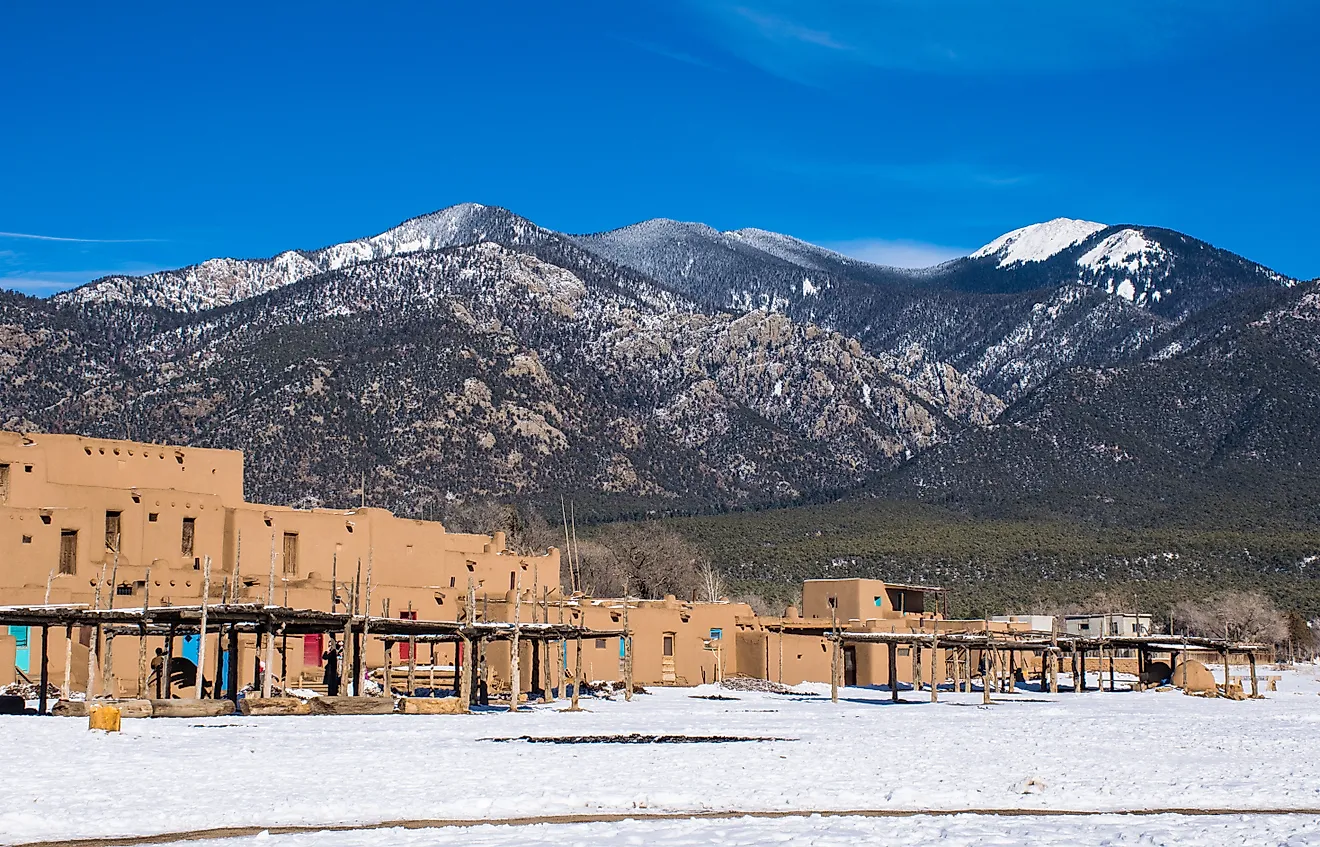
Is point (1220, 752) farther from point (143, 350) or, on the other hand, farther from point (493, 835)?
point (143, 350)

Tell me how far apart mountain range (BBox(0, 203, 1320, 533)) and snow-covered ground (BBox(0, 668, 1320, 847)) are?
3116 inches

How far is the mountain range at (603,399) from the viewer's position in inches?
4695

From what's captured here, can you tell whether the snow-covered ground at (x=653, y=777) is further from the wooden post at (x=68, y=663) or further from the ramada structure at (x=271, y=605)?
the wooden post at (x=68, y=663)

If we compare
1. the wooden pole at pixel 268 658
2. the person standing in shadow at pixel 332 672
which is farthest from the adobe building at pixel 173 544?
the wooden pole at pixel 268 658

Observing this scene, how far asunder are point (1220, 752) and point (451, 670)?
25.3 m

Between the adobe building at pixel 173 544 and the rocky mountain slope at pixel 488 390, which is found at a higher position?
the rocky mountain slope at pixel 488 390

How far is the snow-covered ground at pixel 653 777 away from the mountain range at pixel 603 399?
7914 cm

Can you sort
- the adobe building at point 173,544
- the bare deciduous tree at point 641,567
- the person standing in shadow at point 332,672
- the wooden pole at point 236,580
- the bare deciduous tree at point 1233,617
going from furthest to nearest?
the bare deciduous tree at point 1233,617 → the bare deciduous tree at point 641,567 → the adobe building at point 173,544 → the person standing in shadow at point 332,672 → the wooden pole at point 236,580

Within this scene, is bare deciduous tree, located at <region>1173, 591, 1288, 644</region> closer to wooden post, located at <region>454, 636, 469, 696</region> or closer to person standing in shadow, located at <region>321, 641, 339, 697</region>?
wooden post, located at <region>454, 636, 469, 696</region>

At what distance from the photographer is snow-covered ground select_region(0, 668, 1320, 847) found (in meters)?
18.1

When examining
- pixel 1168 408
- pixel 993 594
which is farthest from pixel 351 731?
pixel 1168 408

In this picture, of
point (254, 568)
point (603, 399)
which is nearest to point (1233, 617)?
point (254, 568)

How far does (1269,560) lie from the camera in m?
101

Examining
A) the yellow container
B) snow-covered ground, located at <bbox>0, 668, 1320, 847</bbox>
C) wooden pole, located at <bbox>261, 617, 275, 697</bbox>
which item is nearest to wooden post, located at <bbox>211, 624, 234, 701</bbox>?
wooden pole, located at <bbox>261, 617, 275, 697</bbox>
